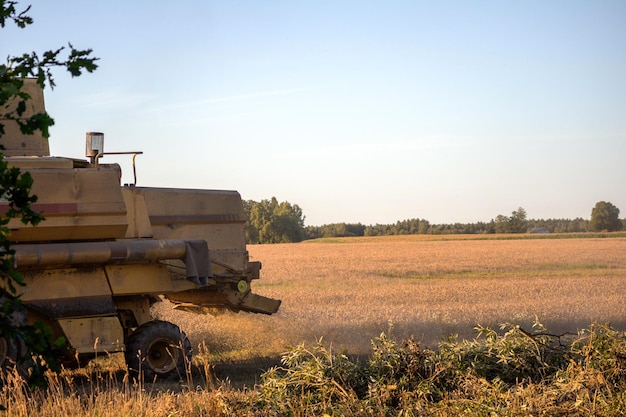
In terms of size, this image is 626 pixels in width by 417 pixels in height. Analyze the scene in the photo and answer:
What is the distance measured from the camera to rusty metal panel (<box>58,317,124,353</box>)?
1012 cm

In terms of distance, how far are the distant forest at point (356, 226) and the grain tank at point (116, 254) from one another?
195ft

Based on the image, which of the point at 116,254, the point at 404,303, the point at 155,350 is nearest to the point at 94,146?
the point at 116,254

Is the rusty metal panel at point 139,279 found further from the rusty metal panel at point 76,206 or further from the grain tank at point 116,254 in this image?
the rusty metal panel at point 76,206

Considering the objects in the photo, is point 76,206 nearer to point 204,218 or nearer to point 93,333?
point 93,333

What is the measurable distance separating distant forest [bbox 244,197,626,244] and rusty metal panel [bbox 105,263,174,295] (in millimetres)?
60224

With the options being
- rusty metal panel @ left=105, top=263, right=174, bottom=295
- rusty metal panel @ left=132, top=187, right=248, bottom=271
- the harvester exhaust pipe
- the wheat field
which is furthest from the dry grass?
the harvester exhaust pipe

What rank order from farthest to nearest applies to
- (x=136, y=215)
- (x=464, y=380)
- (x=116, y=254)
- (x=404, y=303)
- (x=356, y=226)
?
(x=356, y=226), (x=404, y=303), (x=136, y=215), (x=116, y=254), (x=464, y=380)

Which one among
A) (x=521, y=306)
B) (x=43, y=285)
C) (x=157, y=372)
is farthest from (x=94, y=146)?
(x=521, y=306)

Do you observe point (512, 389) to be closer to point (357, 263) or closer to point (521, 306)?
point (521, 306)

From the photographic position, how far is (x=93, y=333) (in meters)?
10.3

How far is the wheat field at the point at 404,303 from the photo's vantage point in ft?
47.8

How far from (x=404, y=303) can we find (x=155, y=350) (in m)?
10.2

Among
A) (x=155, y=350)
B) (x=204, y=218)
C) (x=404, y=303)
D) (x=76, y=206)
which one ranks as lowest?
(x=404, y=303)

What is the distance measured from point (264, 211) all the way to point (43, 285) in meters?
62.7
